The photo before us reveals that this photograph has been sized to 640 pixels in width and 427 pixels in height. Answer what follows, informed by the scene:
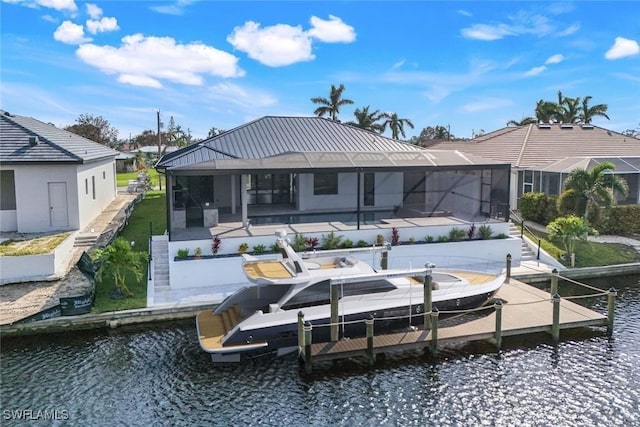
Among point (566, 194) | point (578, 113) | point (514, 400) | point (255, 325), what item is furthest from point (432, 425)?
point (578, 113)

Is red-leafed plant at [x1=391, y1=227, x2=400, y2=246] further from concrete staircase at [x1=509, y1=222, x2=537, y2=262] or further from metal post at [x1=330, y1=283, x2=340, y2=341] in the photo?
metal post at [x1=330, y1=283, x2=340, y2=341]

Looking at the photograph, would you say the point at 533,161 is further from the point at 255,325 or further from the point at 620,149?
the point at 255,325

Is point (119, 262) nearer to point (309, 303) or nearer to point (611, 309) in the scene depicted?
point (309, 303)

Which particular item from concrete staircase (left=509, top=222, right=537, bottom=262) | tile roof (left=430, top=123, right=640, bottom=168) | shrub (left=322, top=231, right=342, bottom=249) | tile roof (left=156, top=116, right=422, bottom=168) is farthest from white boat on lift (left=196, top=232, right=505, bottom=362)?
tile roof (left=430, top=123, right=640, bottom=168)

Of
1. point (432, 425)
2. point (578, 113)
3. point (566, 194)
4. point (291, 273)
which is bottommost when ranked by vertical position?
point (432, 425)

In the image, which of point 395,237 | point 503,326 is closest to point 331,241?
point 395,237

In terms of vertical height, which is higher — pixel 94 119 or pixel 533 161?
pixel 94 119
